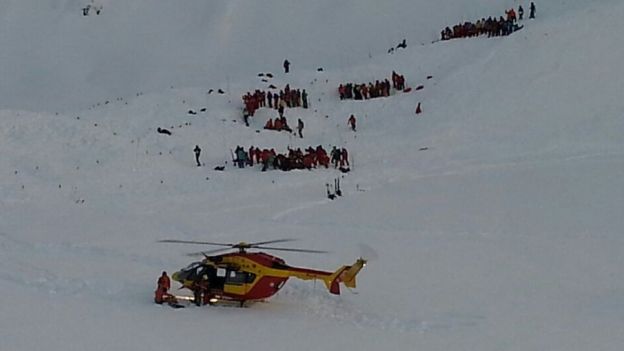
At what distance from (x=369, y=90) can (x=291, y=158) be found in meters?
7.76

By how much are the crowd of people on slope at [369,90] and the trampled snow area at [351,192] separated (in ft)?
1.77

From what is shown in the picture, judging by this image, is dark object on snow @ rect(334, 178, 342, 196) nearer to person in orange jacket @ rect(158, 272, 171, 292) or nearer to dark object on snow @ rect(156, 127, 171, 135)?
dark object on snow @ rect(156, 127, 171, 135)

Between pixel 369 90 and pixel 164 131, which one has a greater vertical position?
pixel 369 90

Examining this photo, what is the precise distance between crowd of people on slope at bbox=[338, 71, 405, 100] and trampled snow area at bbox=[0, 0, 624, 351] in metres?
0.54

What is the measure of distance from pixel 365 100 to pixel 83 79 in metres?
15.5

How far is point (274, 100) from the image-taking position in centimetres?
3048

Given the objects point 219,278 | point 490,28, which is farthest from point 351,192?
point 490,28

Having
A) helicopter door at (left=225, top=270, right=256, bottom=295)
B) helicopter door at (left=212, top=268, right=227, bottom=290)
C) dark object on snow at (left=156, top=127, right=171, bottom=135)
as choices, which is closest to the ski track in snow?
helicopter door at (left=225, top=270, right=256, bottom=295)

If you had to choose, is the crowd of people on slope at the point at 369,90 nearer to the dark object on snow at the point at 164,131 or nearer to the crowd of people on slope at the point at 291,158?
the crowd of people on slope at the point at 291,158

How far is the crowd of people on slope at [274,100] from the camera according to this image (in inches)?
1176

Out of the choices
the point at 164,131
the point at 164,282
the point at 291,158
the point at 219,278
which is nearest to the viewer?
the point at 164,282

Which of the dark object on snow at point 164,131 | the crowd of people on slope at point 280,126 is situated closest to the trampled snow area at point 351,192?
the dark object on snow at point 164,131

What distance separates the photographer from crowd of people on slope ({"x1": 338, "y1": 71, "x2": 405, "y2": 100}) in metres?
31.6

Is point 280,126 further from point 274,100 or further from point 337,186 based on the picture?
point 337,186
